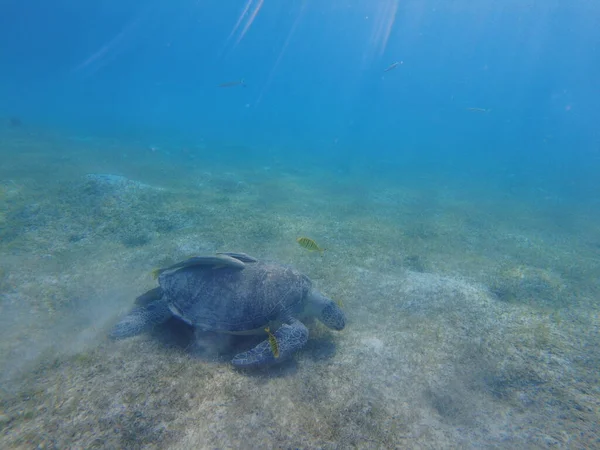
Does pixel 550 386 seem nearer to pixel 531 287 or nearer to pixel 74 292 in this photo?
pixel 531 287

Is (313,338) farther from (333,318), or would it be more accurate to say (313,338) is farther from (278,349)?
(278,349)

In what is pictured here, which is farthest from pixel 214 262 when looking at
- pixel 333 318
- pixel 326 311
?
pixel 333 318

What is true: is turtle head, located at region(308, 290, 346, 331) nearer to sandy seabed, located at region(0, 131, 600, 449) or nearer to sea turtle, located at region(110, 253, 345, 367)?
sea turtle, located at region(110, 253, 345, 367)

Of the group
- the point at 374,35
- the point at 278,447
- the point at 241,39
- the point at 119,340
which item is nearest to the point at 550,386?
the point at 278,447

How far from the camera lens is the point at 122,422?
3023 mm

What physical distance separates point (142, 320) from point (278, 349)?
93.8 inches

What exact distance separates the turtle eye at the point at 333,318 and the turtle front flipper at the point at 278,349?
590mm

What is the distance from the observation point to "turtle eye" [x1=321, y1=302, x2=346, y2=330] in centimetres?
468

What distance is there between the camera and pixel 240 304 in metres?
4.27

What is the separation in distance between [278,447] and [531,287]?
24.5 feet

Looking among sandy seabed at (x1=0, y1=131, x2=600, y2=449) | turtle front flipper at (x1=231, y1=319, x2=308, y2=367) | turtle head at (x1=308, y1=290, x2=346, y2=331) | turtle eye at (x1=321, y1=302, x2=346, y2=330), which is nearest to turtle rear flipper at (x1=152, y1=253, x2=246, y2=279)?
sandy seabed at (x1=0, y1=131, x2=600, y2=449)

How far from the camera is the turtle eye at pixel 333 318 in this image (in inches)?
184

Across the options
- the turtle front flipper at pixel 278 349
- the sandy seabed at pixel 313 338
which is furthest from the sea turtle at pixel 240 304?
the sandy seabed at pixel 313 338

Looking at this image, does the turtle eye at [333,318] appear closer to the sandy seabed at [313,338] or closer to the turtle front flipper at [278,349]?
the sandy seabed at [313,338]
